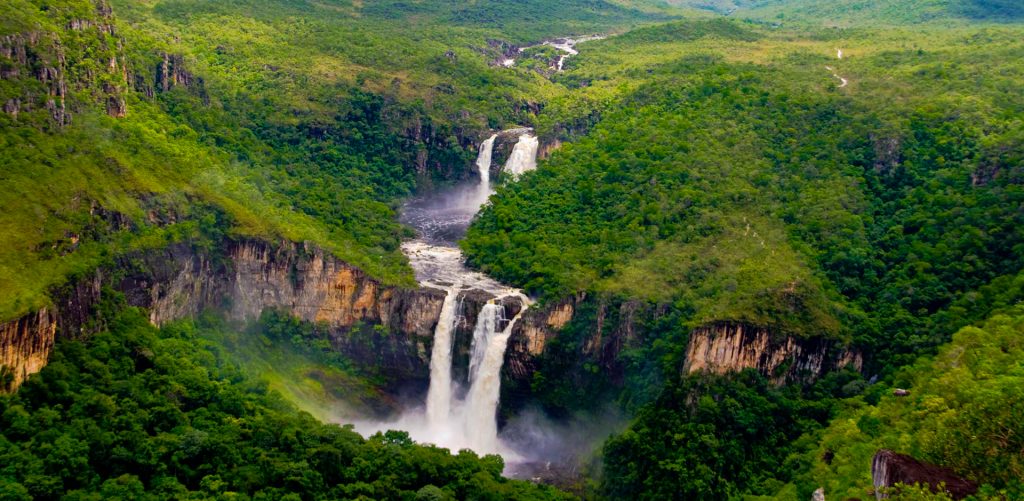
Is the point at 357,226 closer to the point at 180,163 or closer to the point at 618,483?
the point at 180,163

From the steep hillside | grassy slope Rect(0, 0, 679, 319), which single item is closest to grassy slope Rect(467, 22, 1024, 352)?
grassy slope Rect(0, 0, 679, 319)

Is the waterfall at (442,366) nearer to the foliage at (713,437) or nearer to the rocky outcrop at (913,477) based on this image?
the foliage at (713,437)

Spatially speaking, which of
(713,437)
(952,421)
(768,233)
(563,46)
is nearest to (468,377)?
(713,437)

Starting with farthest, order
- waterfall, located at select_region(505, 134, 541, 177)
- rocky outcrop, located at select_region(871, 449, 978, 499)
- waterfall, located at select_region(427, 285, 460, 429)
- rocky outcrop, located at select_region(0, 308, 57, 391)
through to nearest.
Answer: waterfall, located at select_region(505, 134, 541, 177), waterfall, located at select_region(427, 285, 460, 429), rocky outcrop, located at select_region(0, 308, 57, 391), rocky outcrop, located at select_region(871, 449, 978, 499)

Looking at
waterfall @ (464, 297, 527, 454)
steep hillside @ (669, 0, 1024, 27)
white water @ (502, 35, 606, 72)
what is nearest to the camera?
waterfall @ (464, 297, 527, 454)

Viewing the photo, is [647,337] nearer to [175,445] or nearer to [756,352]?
[756,352]

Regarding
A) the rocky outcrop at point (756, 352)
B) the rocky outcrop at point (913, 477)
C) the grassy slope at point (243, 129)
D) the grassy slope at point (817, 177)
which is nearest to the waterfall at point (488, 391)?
the grassy slope at point (817, 177)

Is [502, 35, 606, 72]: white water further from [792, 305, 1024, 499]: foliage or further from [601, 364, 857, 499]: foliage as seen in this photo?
[792, 305, 1024, 499]: foliage
